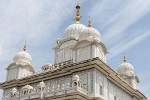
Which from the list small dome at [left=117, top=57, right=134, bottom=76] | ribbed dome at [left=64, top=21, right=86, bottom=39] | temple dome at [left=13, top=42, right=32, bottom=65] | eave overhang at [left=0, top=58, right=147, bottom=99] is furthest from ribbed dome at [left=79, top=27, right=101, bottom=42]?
temple dome at [left=13, top=42, right=32, bottom=65]

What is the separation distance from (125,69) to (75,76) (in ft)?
41.2

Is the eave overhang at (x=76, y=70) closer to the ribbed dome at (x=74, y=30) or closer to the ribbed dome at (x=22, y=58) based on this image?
the ribbed dome at (x=22, y=58)

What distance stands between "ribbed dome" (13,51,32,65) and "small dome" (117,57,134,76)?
470 inches

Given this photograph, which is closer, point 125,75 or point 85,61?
point 85,61

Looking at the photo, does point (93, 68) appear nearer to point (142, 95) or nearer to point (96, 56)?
point (96, 56)

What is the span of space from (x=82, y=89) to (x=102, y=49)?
5.91 m

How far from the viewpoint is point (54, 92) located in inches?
1024

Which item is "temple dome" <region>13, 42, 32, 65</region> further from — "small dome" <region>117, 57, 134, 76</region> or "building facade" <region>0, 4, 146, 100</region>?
"small dome" <region>117, 57, 134, 76</region>

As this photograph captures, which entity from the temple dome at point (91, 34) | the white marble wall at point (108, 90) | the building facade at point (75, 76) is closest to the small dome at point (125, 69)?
the building facade at point (75, 76)

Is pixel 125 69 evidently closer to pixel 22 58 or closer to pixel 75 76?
pixel 75 76

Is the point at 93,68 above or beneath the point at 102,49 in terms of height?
beneath

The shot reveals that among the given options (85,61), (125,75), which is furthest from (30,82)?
(125,75)

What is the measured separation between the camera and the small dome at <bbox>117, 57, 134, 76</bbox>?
119 feet

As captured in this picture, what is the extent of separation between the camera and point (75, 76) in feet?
85.9
